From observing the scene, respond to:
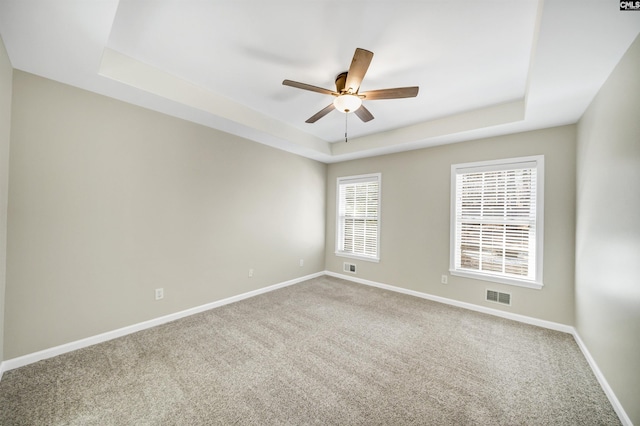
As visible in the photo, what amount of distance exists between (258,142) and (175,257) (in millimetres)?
2079

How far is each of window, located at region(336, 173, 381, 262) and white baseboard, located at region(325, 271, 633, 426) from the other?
475 mm

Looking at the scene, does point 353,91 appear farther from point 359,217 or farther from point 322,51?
point 359,217

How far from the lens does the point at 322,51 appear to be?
6.82 feet

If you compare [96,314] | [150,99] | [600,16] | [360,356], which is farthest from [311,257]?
[600,16]

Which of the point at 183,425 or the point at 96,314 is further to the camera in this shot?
the point at 96,314

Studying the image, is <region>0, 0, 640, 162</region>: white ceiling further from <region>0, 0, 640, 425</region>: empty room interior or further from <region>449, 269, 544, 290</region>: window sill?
<region>449, 269, 544, 290</region>: window sill

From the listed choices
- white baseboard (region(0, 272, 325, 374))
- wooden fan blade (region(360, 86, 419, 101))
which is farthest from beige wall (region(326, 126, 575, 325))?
white baseboard (region(0, 272, 325, 374))

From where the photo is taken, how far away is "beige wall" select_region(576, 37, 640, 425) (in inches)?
61.4

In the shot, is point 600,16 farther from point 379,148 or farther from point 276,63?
point 379,148

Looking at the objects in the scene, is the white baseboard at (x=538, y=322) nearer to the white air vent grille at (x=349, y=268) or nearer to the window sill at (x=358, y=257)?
the white air vent grille at (x=349, y=268)

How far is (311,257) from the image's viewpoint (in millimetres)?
4992

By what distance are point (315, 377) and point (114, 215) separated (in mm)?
2547

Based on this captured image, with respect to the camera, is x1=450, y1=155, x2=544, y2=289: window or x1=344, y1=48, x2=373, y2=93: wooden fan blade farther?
x1=450, y1=155, x2=544, y2=289: window
